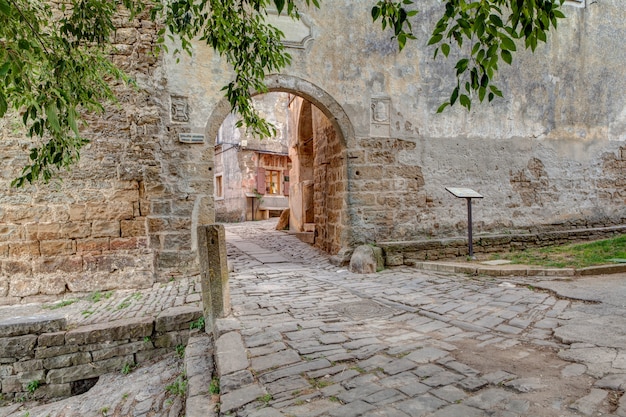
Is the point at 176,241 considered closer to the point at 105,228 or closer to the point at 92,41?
the point at 105,228

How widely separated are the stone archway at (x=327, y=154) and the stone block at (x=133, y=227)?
1501mm

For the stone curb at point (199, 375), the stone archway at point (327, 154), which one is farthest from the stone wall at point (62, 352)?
the stone archway at point (327, 154)

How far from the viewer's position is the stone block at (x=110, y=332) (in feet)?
12.7

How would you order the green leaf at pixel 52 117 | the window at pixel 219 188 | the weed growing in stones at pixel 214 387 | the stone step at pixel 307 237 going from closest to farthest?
1. the green leaf at pixel 52 117
2. the weed growing in stones at pixel 214 387
3. the stone step at pixel 307 237
4. the window at pixel 219 188

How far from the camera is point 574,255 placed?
6.25 m

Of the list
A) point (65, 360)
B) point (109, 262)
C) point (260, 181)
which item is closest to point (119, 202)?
point (109, 262)

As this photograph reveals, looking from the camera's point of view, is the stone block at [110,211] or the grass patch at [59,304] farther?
the stone block at [110,211]

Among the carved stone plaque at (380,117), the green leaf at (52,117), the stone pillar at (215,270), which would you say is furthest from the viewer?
the carved stone plaque at (380,117)

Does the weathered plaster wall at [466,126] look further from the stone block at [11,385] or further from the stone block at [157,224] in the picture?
the stone block at [11,385]

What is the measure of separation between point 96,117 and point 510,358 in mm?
5763

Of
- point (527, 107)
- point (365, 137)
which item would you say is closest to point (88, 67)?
point (365, 137)

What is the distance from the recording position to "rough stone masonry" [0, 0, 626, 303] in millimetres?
5449

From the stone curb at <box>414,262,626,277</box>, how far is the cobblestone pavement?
0.57 meters

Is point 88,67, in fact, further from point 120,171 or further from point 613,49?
point 613,49
